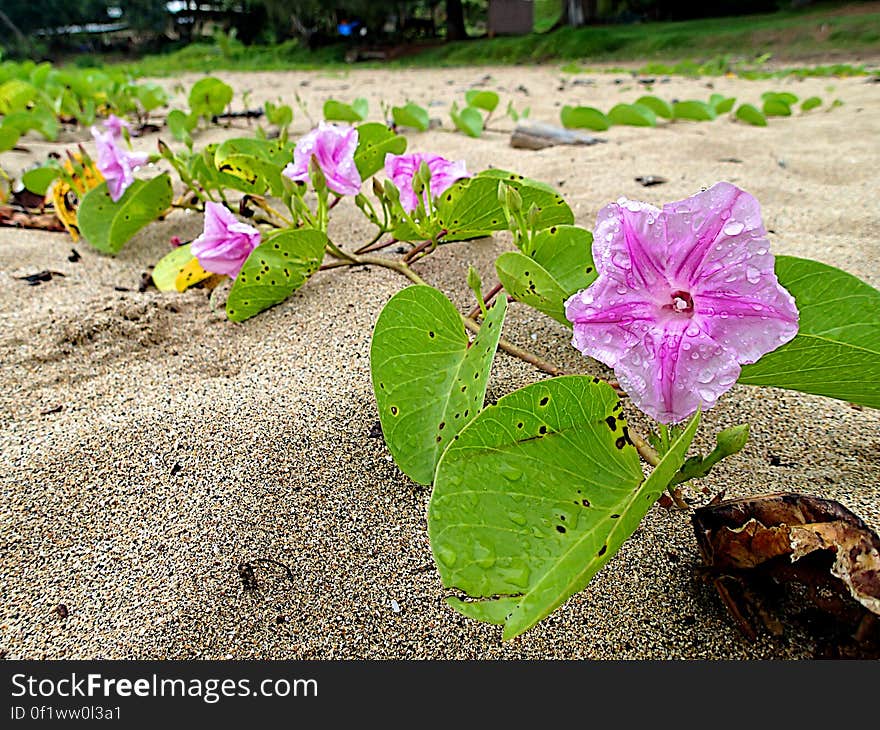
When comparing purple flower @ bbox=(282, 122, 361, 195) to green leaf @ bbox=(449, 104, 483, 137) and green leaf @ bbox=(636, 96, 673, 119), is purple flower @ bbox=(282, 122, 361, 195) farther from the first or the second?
green leaf @ bbox=(636, 96, 673, 119)

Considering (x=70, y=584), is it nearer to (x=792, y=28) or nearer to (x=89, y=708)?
(x=89, y=708)

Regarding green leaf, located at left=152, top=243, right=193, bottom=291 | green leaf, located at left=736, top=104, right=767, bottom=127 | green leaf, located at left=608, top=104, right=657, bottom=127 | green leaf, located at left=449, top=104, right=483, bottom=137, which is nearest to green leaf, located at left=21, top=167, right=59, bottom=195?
green leaf, located at left=152, top=243, right=193, bottom=291

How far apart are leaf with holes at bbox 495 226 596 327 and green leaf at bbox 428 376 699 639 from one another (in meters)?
0.17

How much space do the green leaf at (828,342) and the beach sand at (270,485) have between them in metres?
0.16

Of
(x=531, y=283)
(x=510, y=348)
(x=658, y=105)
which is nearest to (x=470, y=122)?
(x=658, y=105)

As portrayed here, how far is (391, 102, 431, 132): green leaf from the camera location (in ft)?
9.09

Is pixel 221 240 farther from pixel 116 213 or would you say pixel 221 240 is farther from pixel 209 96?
pixel 209 96

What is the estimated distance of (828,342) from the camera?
0.65 m

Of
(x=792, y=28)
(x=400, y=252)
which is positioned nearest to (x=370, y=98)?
(x=400, y=252)

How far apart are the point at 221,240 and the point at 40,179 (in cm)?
107

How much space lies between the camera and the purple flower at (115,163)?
1.54 meters

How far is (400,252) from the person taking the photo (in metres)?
1.53

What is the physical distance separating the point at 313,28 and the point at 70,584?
1359 cm

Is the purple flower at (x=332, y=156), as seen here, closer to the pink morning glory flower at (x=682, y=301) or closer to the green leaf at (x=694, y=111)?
the pink morning glory flower at (x=682, y=301)
